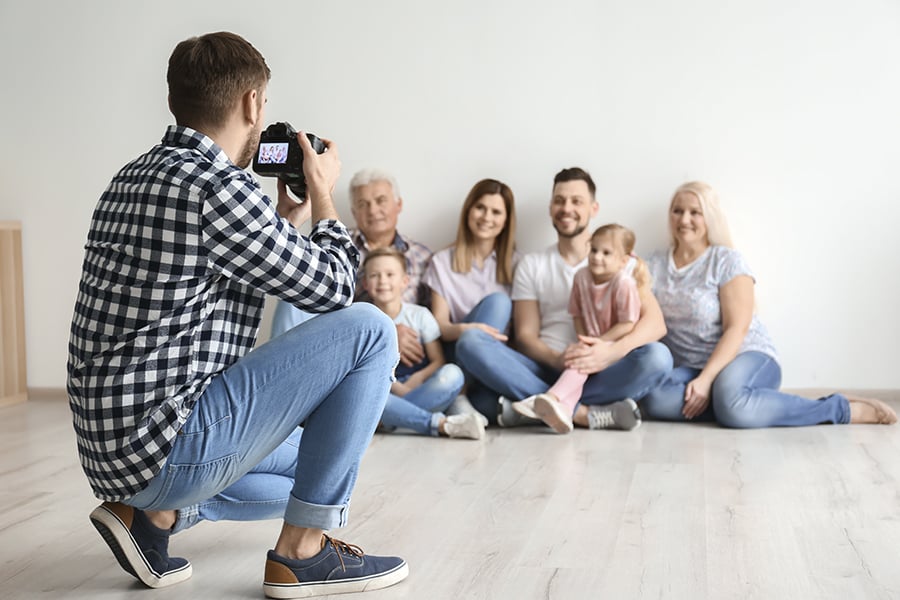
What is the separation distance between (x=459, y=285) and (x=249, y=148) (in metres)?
2.11

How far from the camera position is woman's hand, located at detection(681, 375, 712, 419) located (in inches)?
134

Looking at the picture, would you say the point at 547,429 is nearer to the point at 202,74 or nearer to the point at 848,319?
Result: the point at 848,319

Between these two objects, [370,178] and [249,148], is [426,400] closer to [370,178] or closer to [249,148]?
[370,178]

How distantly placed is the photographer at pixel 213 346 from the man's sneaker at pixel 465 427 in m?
1.41

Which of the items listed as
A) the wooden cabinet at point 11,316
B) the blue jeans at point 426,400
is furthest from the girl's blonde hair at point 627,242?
the wooden cabinet at point 11,316

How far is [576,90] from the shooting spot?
384 cm

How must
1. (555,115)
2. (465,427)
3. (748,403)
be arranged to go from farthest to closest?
(555,115)
(748,403)
(465,427)

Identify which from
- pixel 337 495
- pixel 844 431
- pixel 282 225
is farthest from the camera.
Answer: pixel 844 431

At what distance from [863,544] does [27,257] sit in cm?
338

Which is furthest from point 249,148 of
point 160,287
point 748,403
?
point 748,403

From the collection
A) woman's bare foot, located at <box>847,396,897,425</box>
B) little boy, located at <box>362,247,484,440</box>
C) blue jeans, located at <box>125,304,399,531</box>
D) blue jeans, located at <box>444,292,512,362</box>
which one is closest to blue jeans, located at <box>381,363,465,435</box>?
little boy, located at <box>362,247,484,440</box>

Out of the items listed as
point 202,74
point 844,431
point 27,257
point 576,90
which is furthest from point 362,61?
point 202,74

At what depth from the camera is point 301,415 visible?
5.38 ft

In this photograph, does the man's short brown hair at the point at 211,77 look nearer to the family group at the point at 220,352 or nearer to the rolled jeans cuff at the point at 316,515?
the family group at the point at 220,352
